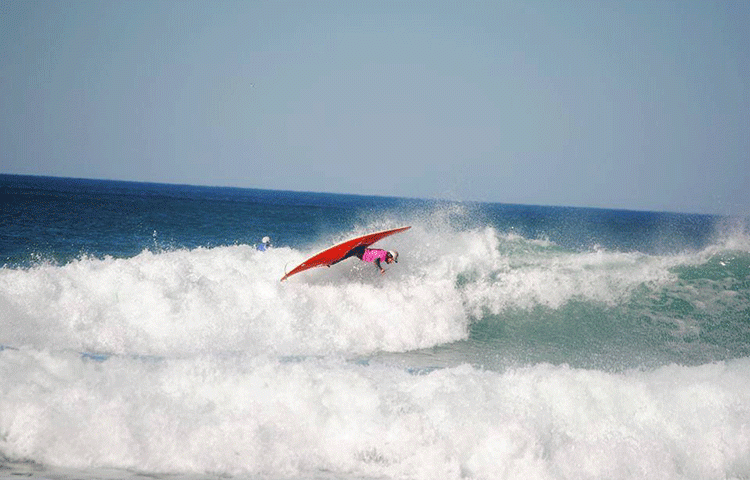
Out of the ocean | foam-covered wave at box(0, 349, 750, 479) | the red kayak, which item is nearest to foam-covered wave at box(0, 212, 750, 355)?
the ocean

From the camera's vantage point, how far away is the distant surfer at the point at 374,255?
1136cm

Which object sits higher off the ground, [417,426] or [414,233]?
[414,233]

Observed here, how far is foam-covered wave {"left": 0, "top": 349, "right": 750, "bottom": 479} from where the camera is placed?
19.4 ft

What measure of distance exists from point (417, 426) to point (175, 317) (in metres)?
5.49

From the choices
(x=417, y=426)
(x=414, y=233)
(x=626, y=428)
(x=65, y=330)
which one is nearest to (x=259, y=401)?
(x=417, y=426)

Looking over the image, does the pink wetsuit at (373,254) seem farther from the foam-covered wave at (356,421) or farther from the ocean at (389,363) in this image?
the foam-covered wave at (356,421)

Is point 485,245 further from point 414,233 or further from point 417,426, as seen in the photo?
point 417,426

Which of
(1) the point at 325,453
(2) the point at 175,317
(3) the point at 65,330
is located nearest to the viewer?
(1) the point at 325,453

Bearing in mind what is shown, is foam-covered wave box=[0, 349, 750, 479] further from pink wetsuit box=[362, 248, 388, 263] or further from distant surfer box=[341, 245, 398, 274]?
pink wetsuit box=[362, 248, 388, 263]

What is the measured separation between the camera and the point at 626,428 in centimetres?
682

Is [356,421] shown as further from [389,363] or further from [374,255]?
[374,255]

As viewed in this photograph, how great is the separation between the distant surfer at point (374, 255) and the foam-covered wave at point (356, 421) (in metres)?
3.96

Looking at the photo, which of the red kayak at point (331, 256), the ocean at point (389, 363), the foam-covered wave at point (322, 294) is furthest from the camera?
the red kayak at point (331, 256)

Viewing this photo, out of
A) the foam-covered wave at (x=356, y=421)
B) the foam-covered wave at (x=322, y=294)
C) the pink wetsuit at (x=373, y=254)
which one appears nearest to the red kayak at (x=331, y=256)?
the pink wetsuit at (x=373, y=254)
